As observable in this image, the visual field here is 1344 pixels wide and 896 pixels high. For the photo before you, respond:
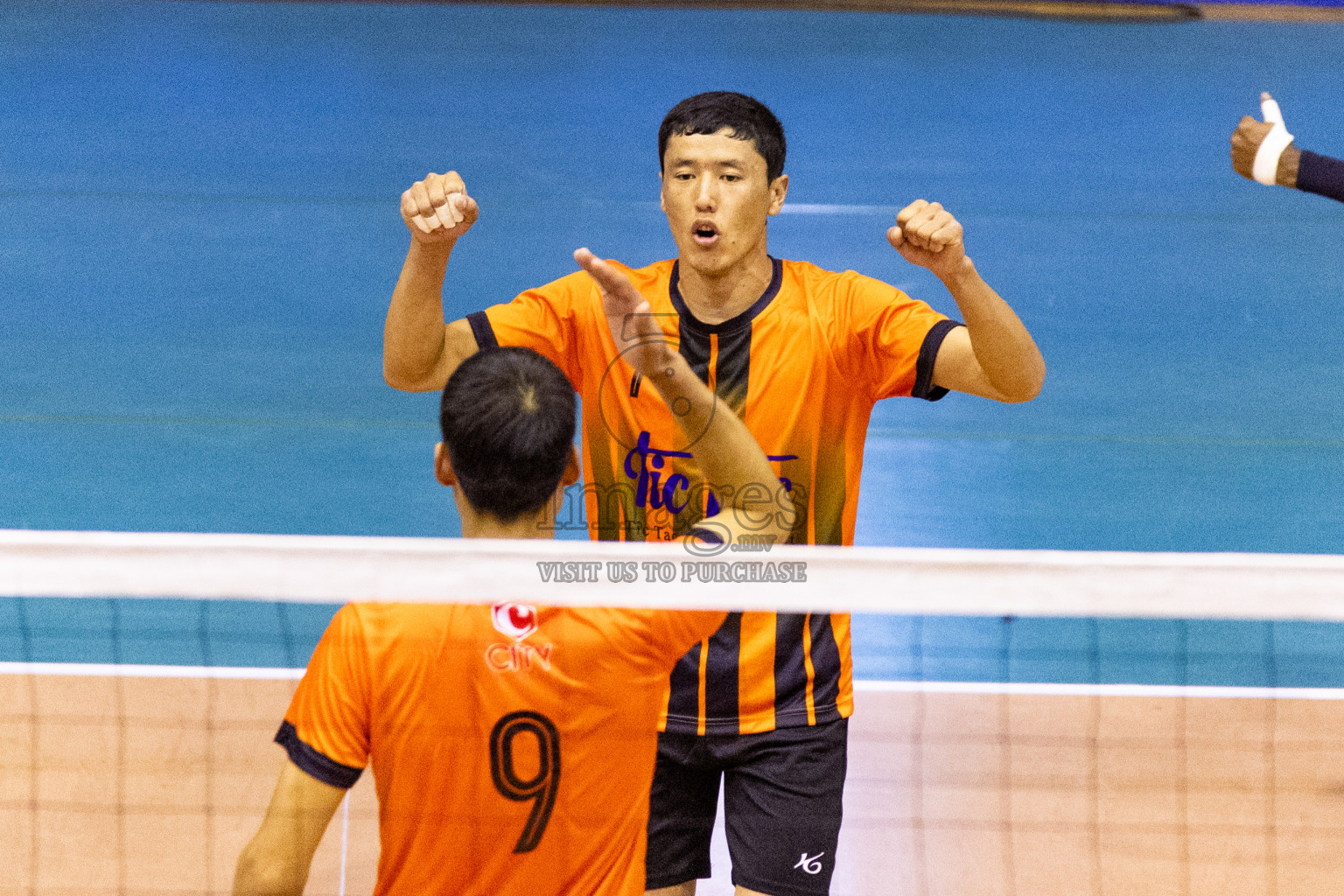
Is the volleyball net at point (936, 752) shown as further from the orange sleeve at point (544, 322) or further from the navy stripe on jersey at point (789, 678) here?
the orange sleeve at point (544, 322)

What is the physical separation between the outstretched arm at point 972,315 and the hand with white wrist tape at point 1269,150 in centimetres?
280

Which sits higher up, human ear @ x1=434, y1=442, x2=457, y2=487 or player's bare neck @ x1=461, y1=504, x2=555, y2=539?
human ear @ x1=434, y1=442, x2=457, y2=487

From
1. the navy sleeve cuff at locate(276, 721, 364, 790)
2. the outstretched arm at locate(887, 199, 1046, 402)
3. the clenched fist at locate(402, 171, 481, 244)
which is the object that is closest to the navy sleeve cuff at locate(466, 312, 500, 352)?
the clenched fist at locate(402, 171, 481, 244)

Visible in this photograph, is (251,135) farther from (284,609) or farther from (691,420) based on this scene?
(691,420)

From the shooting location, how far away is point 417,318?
10.1 feet

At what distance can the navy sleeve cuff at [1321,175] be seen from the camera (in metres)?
5.00

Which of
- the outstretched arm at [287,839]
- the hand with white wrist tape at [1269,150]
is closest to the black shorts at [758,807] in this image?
the outstretched arm at [287,839]

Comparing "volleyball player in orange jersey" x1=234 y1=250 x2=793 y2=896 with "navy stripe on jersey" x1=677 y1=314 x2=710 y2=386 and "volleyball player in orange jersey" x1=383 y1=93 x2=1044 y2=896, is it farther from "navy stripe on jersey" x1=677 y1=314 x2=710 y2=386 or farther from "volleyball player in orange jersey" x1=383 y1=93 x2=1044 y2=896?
"navy stripe on jersey" x1=677 y1=314 x2=710 y2=386

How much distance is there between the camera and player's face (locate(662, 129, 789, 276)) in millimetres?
3182

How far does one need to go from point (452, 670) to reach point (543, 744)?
200 mm

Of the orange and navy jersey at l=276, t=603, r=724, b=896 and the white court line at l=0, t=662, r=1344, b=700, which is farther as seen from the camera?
the white court line at l=0, t=662, r=1344, b=700

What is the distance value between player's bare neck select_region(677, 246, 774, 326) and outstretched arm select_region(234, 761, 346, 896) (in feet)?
→ 5.49

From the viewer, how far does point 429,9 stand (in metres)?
13.8

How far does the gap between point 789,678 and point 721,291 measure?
0.99 meters
